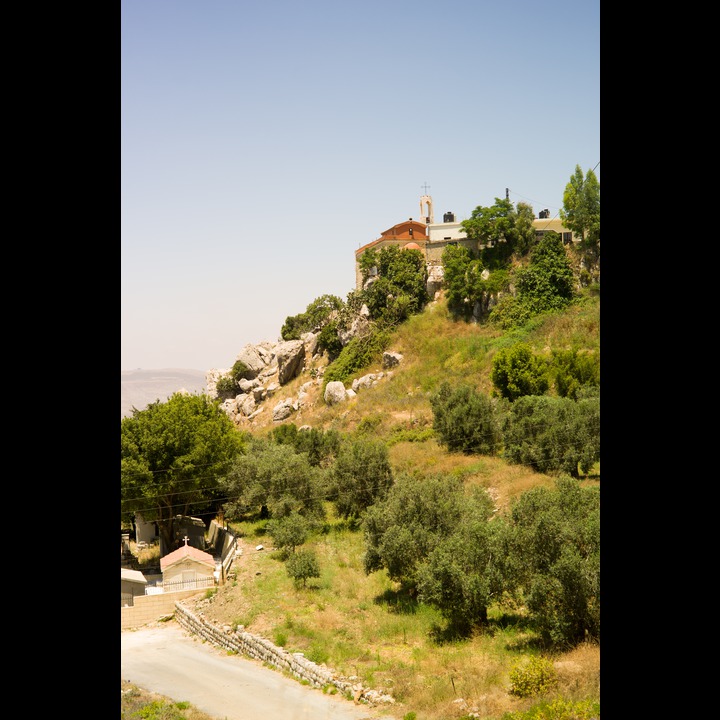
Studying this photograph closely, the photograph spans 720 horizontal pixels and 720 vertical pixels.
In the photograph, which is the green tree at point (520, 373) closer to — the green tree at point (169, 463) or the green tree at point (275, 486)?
the green tree at point (275, 486)

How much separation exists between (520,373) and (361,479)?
7.76m

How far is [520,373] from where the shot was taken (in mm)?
24828

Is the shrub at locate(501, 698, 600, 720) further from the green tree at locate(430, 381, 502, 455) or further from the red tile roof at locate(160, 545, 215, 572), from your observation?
the green tree at locate(430, 381, 502, 455)

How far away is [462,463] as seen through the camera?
69.4 ft

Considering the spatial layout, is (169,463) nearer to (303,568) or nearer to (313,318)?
(303,568)

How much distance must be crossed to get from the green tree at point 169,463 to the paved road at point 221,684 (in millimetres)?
5362

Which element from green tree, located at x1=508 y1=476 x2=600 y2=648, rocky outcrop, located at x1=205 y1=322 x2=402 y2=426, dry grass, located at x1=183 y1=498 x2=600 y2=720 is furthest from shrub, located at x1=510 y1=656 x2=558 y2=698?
rocky outcrop, located at x1=205 y1=322 x2=402 y2=426

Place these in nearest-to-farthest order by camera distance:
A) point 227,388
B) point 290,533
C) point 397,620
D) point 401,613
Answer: point 397,620 → point 401,613 → point 290,533 → point 227,388

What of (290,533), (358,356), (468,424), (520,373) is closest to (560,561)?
(290,533)

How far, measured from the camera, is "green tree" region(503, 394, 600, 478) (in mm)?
18455

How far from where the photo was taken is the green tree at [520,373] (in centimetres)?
2464
